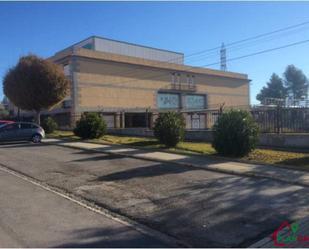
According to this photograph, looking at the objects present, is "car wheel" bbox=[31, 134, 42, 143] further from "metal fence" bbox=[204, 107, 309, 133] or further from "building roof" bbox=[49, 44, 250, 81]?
"building roof" bbox=[49, 44, 250, 81]

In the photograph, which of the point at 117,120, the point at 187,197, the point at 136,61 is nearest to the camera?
the point at 187,197

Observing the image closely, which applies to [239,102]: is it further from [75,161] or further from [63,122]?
[75,161]

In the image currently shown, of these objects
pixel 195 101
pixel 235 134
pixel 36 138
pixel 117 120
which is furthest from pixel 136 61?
pixel 235 134

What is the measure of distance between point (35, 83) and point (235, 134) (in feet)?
65.2

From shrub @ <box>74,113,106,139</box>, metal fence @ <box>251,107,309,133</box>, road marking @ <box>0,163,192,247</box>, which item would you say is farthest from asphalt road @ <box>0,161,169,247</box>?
shrub @ <box>74,113,106,139</box>

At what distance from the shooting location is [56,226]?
24.1ft

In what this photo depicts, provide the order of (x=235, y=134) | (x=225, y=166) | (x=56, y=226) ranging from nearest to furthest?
(x=56, y=226) → (x=225, y=166) → (x=235, y=134)

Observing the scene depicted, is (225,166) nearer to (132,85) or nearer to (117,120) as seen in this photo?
(117,120)

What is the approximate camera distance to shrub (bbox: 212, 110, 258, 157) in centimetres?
1656

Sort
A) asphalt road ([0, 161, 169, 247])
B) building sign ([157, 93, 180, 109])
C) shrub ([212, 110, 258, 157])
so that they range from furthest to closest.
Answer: building sign ([157, 93, 180, 109]) → shrub ([212, 110, 258, 157]) → asphalt road ([0, 161, 169, 247])

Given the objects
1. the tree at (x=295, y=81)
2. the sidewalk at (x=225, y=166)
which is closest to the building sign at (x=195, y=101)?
the sidewalk at (x=225, y=166)

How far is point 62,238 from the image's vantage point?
668 cm

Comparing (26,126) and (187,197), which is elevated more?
(26,126)

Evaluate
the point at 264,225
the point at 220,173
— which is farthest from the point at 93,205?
the point at 220,173
